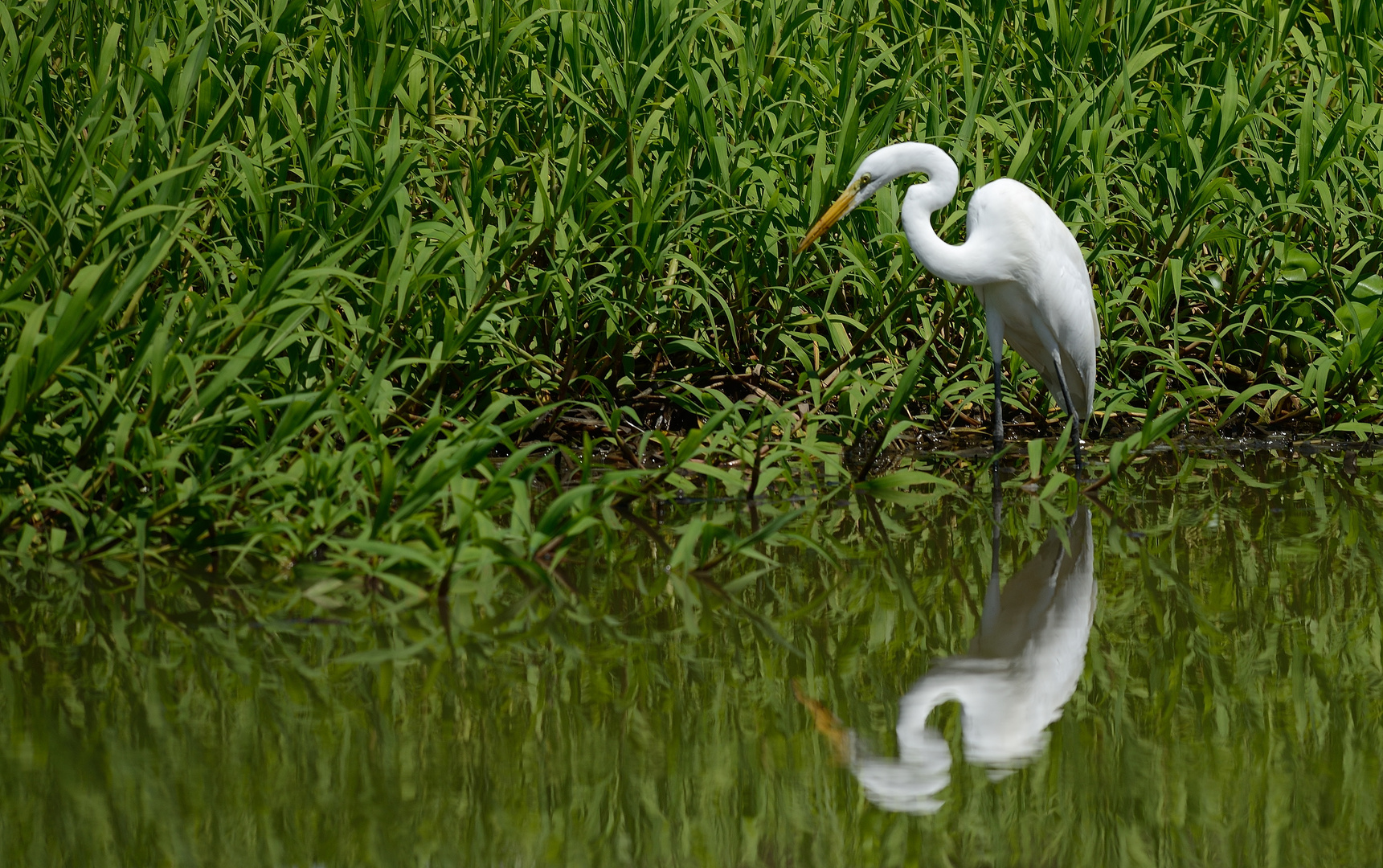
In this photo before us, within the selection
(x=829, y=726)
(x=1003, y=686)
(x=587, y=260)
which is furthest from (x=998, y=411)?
(x=829, y=726)

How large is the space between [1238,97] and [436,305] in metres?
2.78

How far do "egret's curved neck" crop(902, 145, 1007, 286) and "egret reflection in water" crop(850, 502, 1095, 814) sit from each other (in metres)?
1.13

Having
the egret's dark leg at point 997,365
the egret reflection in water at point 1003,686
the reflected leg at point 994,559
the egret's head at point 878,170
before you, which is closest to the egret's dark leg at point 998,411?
the egret's dark leg at point 997,365

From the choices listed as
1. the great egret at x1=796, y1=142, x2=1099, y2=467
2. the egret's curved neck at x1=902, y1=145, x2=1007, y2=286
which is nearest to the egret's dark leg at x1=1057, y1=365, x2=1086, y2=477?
the great egret at x1=796, y1=142, x2=1099, y2=467

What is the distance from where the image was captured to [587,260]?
4516 millimetres

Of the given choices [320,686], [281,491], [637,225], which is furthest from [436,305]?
[320,686]

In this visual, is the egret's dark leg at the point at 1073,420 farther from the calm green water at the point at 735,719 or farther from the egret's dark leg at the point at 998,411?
the calm green water at the point at 735,719

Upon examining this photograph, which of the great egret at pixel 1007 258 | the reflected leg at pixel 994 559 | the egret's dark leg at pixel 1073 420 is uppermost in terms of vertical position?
the great egret at pixel 1007 258

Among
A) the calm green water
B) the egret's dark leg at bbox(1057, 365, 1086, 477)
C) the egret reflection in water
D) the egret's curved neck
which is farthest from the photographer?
the egret's curved neck

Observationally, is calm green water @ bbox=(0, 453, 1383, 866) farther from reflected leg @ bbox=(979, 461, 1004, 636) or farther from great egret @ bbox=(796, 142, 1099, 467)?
great egret @ bbox=(796, 142, 1099, 467)

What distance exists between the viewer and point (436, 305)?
407 cm

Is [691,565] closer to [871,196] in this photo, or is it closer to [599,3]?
[871,196]

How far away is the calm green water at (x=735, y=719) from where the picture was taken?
203 centimetres

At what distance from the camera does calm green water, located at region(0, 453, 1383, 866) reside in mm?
2033
